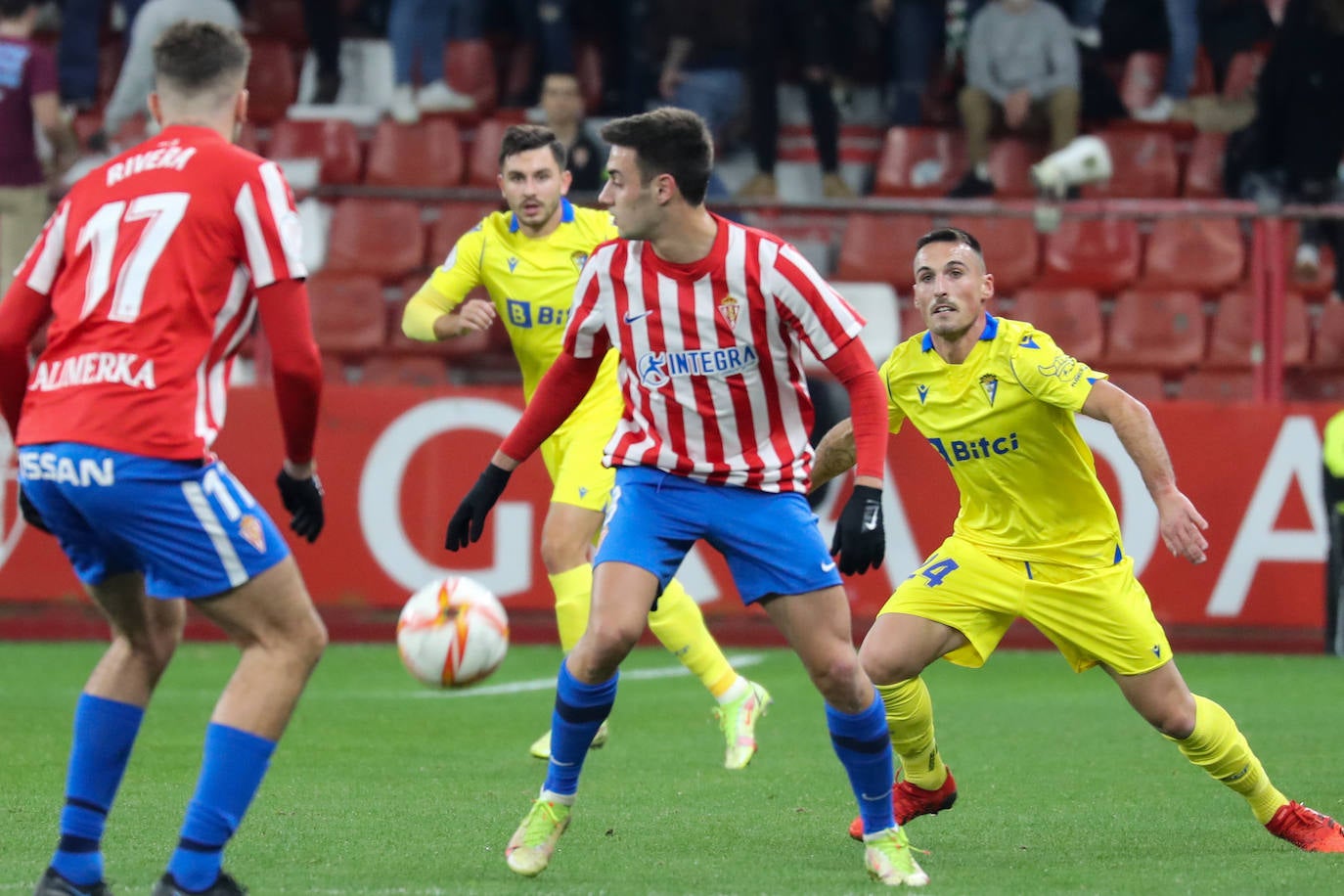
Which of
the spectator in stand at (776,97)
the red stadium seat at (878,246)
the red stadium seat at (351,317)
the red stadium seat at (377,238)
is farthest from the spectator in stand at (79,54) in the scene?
the red stadium seat at (878,246)

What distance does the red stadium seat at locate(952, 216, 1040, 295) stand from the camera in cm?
1134

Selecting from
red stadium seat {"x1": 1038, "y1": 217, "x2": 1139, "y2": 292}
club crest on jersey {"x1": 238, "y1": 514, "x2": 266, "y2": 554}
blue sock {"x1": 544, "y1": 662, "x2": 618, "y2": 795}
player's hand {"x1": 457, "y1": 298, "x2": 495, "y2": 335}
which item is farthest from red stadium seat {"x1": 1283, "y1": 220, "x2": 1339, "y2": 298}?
club crest on jersey {"x1": 238, "y1": 514, "x2": 266, "y2": 554}

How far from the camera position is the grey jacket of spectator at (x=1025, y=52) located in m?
13.5

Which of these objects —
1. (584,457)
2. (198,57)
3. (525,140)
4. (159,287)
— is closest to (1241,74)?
(525,140)

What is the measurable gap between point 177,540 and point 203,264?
624mm

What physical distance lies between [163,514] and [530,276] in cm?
403

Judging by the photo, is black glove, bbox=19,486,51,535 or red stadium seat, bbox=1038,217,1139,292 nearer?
black glove, bbox=19,486,51,535

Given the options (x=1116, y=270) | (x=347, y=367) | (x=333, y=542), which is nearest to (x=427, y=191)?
(x=347, y=367)

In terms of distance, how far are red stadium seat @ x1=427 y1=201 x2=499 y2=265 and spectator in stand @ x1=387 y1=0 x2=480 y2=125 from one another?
2.94 meters

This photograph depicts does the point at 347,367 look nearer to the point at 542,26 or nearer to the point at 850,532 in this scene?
the point at 542,26

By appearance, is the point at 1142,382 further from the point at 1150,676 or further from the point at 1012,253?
the point at 1150,676

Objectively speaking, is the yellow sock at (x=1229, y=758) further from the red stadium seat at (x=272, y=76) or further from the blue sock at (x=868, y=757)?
the red stadium seat at (x=272, y=76)

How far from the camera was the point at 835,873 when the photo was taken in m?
5.20

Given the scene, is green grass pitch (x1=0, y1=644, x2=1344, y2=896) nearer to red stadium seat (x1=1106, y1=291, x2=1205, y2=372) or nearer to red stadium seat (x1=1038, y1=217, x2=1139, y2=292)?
red stadium seat (x1=1106, y1=291, x2=1205, y2=372)
